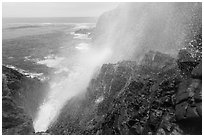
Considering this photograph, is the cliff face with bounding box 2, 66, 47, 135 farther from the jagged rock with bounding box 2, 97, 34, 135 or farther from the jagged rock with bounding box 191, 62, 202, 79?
the jagged rock with bounding box 191, 62, 202, 79

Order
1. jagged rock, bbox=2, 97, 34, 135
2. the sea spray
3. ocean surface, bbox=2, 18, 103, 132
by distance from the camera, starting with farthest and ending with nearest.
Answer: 1. ocean surface, bbox=2, 18, 103, 132
2. the sea spray
3. jagged rock, bbox=2, 97, 34, 135

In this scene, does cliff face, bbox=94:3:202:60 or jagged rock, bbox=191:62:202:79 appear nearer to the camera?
jagged rock, bbox=191:62:202:79

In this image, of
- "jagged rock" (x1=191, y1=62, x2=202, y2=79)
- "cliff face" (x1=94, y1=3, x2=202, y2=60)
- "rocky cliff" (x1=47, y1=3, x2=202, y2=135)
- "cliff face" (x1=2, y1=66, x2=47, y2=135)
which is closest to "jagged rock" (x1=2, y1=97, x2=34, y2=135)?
"cliff face" (x1=2, y1=66, x2=47, y2=135)

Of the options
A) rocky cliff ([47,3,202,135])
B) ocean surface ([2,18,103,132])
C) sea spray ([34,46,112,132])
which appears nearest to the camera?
rocky cliff ([47,3,202,135])

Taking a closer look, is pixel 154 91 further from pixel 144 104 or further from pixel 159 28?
pixel 159 28

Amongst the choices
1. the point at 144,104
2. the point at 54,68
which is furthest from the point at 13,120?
the point at 54,68

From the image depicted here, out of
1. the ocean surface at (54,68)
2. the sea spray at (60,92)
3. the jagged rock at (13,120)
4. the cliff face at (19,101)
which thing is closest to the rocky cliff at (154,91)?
the sea spray at (60,92)

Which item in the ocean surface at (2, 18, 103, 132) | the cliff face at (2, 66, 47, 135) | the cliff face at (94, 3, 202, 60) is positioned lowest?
the ocean surface at (2, 18, 103, 132)

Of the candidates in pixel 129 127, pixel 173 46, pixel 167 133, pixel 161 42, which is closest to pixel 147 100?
pixel 129 127

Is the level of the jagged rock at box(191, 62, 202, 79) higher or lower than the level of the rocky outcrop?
higher

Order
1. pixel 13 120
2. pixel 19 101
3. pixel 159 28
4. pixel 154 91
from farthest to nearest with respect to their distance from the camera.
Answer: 1. pixel 159 28
2. pixel 19 101
3. pixel 13 120
4. pixel 154 91
